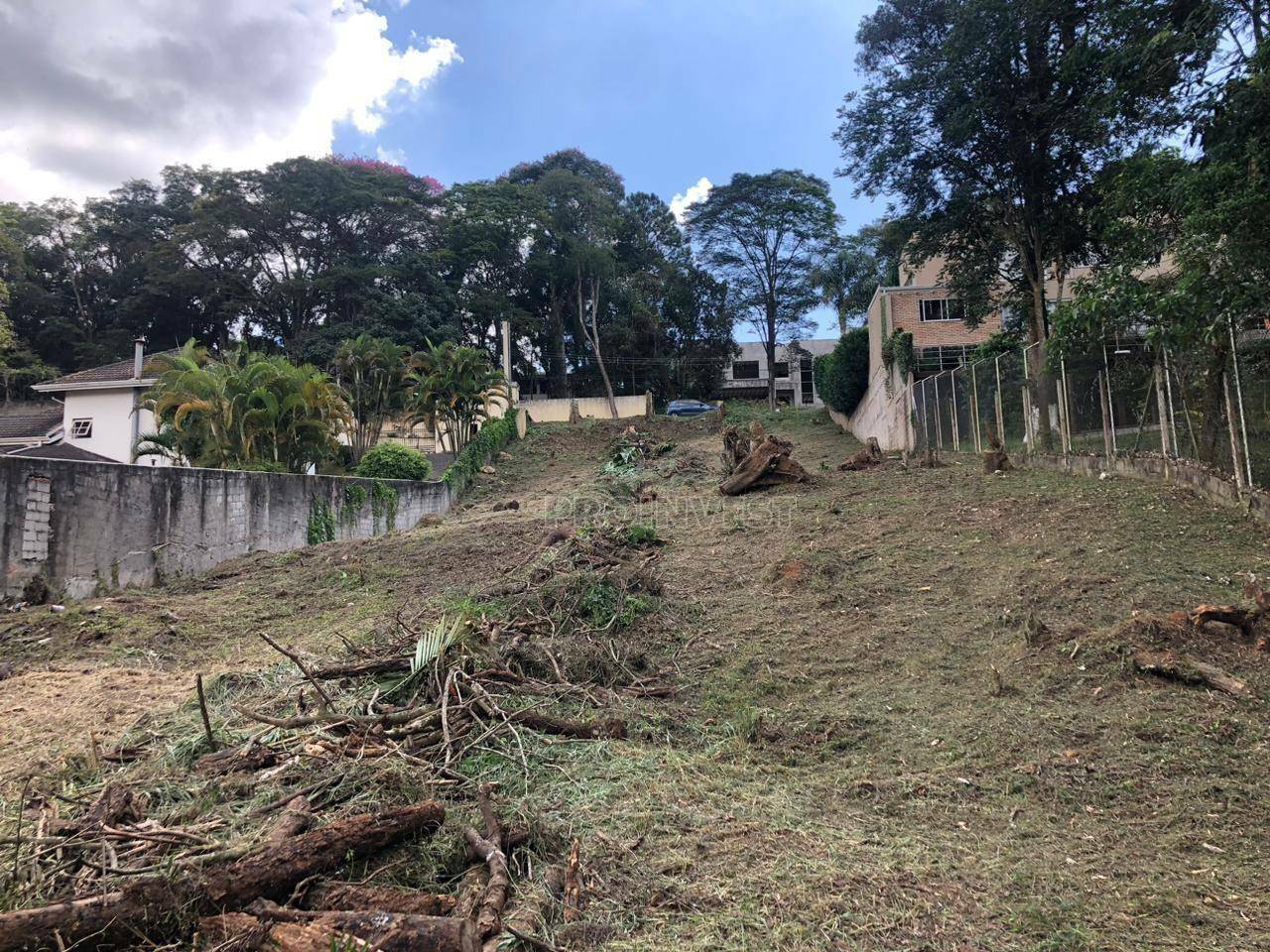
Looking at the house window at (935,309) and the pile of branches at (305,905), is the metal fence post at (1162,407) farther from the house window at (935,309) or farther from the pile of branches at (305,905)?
the house window at (935,309)

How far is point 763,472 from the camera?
11.7 m

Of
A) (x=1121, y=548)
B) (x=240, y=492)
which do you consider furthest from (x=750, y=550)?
(x=240, y=492)

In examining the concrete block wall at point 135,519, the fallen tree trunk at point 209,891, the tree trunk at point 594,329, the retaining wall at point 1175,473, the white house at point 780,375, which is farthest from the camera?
the white house at point 780,375

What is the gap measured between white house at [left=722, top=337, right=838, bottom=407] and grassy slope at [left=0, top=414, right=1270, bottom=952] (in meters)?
37.4

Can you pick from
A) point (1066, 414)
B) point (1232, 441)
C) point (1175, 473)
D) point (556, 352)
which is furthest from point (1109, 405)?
point (556, 352)

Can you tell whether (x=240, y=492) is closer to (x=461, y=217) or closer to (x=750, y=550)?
(x=750, y=550)

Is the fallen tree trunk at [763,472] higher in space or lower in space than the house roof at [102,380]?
lower

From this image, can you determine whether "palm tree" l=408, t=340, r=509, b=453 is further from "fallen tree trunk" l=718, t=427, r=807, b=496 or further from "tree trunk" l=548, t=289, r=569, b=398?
"tree trunk" l=548, t=289, r=569, b=398

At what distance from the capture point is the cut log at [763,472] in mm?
11703

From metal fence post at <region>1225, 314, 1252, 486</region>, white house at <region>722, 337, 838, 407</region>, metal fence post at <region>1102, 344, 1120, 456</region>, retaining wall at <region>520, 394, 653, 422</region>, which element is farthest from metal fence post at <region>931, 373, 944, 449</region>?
white house at <region>722, 337, 838, 407</region>

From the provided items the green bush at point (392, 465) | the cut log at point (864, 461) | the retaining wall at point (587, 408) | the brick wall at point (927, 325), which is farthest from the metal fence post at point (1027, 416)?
the retaining wall at point (587, 408)

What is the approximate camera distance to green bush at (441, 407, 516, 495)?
19.1 metres

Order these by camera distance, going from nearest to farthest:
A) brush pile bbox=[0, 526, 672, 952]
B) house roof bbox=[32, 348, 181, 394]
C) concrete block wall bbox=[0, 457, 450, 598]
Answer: brush pile bbox=[0, 526, 672, 952], concrete block wall bbox=[0, 457, 450, 598], house roof bbox=[32, 348, 181, 394]

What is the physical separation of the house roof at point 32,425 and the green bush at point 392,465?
46.7 feet
